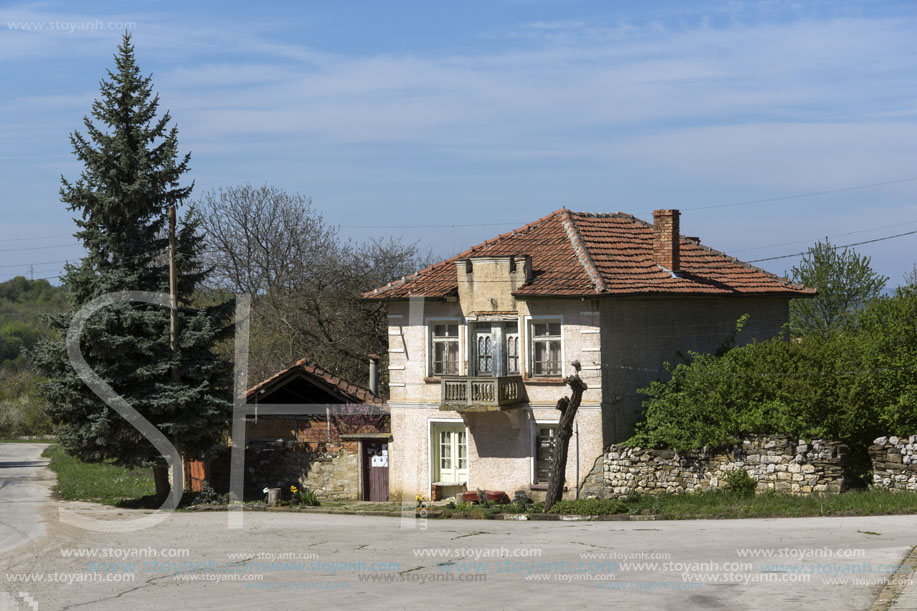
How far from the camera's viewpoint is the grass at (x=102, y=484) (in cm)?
3547

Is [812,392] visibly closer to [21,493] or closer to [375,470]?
[375,470]

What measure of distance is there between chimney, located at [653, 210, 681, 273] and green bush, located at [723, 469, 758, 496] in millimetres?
7548

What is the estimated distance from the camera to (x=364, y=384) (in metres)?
47.0

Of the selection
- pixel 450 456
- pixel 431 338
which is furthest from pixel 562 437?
pixel 431 338

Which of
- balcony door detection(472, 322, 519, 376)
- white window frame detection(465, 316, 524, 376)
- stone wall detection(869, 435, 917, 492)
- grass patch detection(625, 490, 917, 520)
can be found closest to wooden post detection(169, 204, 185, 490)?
white window frame detection(465, 316, 524, 376)

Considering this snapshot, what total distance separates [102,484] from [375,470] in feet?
43.1

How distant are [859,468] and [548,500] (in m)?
8.05

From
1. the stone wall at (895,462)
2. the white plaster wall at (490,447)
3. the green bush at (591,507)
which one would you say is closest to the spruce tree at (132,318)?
the white plaster wall at (490,447)

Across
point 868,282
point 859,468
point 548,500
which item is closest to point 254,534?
point 548,500

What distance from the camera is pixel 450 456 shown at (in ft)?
105

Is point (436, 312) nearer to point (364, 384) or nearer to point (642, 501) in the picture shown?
point (642, 501)

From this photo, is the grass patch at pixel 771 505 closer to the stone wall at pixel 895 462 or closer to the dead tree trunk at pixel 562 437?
the stone wall at pixel 895 462

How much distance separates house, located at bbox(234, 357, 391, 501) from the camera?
3294cm

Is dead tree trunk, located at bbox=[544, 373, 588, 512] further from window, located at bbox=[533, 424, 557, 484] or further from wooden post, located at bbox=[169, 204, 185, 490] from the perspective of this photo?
wooden post, located at bbox=[169, 204, 185, 490]
